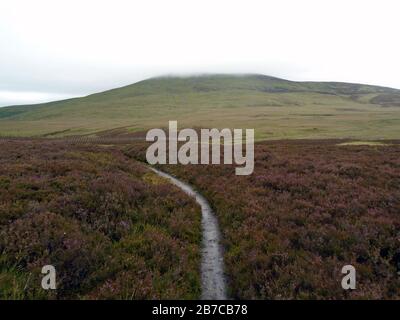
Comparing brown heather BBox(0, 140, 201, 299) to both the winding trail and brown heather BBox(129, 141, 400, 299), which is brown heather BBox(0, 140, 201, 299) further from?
brown heather BBox(129, 141, 400, 299)

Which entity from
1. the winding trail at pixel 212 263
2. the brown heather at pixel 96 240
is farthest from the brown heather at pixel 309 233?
the brown heather at pixel 96 240

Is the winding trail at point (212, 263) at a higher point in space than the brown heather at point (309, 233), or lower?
lower

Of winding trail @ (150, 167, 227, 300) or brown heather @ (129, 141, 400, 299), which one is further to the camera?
winding trail @ (150, 167, 227, 300)

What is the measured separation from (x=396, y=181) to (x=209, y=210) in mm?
11026

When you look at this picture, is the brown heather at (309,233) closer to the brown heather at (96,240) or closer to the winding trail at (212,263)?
the winding trail at (212,263)

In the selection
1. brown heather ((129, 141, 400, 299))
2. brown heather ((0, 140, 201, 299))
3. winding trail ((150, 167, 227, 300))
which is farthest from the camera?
winding trail ((150, 167, 227, 300))

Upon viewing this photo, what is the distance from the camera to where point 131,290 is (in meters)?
6.38

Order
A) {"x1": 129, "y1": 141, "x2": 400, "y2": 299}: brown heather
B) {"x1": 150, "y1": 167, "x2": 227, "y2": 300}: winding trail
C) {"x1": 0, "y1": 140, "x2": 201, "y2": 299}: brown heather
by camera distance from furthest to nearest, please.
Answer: {"x1": 150, "y1": 167, "x2": 227, "y2": 300}: winding trail → {"x1": 129, "y1": 141, "x2": 400, "y2": 299}: brown heather → {"x1": 0, "y1": 140, "x2": 201, "y2": 299}: brown heather

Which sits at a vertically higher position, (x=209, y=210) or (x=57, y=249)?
(x=57, y=249)

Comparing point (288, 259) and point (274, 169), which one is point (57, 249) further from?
point (274, 169)

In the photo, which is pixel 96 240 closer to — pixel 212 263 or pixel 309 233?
pixel 212 263

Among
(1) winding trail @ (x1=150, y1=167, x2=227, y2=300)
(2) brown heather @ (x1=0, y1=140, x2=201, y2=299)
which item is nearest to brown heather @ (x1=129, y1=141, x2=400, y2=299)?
(1) winding trail @ (x1=150, y1=167, x2=227, y2=300)

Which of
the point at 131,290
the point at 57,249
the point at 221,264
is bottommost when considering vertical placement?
the point at 221,264
